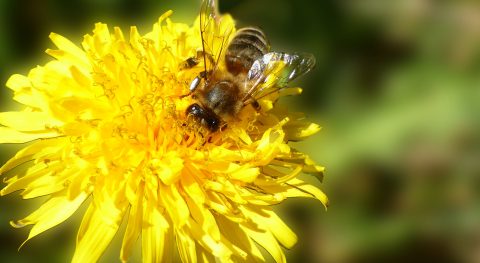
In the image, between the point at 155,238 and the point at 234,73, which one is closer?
the point at 155,238

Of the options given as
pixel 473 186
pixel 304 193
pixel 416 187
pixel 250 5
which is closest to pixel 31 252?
pixel 304 193

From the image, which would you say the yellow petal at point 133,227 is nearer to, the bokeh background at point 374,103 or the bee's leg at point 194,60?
the bee's leg at point 194,60

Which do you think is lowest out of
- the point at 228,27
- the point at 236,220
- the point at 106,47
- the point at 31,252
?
the point at 31,252

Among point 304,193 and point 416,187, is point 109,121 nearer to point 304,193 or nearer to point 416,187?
point 304,193

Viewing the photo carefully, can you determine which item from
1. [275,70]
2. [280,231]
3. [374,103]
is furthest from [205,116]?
[374,103]

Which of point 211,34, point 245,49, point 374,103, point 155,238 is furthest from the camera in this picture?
point 374,103

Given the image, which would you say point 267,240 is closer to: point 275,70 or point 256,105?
point 256,105

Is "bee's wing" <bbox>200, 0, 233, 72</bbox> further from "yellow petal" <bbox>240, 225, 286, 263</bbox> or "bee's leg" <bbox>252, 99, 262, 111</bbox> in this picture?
"yellow petal" <bbox>240, 225, 286, 263</bbox>
